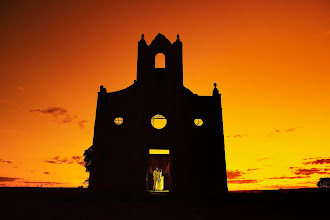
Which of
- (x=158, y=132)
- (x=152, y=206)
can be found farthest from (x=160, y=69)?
(x=152, y=206)

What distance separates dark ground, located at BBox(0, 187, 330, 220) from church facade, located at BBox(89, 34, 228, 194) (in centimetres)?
558

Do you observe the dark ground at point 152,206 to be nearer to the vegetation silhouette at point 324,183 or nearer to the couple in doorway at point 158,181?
the couple in doorway at point 158,181

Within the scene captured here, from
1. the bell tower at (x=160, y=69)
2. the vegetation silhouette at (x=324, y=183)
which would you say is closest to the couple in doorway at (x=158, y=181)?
the bell tower at (x=160, y=69)

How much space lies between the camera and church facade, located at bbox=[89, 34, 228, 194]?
60.1ft

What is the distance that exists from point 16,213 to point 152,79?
47.3 ft

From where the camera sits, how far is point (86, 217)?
7.55 metres

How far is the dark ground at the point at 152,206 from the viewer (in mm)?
7926

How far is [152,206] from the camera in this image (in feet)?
34.0

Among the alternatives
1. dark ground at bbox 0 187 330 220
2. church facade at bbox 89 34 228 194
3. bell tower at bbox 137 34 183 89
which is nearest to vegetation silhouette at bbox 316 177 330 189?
church facade at bbox 89 34 228 194

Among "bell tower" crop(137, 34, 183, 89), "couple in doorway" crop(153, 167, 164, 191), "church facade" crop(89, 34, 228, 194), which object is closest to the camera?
"church facade" crop(89, 34, 228, 194)

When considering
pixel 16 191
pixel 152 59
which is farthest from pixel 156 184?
pixel 16 191

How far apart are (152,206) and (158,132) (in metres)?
9.26

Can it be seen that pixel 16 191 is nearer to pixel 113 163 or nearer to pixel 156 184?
pixel 113 163

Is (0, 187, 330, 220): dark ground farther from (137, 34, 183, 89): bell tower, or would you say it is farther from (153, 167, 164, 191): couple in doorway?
(137, 34, 183, 89): bell tower
